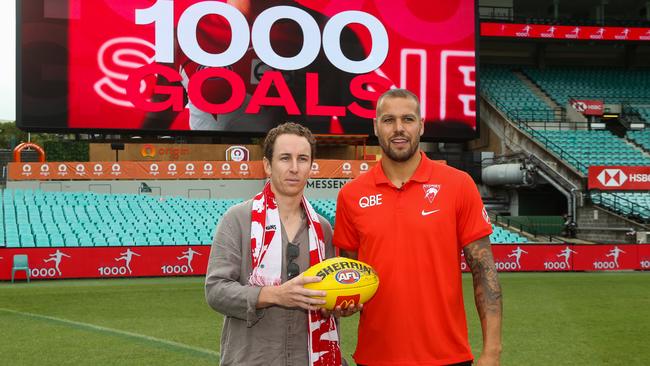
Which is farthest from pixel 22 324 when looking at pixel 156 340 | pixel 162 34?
pixel 162 34

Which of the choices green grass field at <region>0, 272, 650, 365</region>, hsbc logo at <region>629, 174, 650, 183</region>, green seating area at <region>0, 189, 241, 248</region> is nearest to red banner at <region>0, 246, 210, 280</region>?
green grass field at <region>0, 272, 650, 365</region>

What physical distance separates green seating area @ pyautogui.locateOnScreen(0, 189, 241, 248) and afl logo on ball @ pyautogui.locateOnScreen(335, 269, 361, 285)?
1750cm

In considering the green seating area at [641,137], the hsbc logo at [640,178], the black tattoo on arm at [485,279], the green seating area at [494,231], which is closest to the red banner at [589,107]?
the green seating area at [641,137]

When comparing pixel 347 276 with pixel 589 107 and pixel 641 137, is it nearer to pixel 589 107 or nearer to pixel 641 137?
pixel 641 137

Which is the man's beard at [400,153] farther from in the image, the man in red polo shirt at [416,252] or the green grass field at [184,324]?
the green grass field at [184,324]

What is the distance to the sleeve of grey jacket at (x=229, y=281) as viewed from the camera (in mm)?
2879

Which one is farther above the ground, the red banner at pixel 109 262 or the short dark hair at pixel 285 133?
the short dark hair at pixel 285 133

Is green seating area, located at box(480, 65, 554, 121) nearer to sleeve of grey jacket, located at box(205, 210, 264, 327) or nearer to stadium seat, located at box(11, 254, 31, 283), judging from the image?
stadium seat, located at box(11, 254, 31, 283)

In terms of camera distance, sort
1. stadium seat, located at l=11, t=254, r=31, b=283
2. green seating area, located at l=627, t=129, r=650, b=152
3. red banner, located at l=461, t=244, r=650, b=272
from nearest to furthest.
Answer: stadium seat, located at l=11, t=254, r=31, b=283, red banner, located at l=461, t=244, r=650, b=272, green seating area, located at l=627, t=129, r=650, b=152

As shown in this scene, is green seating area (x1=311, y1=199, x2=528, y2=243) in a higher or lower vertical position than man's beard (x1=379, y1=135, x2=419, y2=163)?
lower

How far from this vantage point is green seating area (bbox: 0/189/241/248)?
66.7ft

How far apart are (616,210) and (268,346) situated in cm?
2889

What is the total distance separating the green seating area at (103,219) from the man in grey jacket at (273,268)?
680 inches

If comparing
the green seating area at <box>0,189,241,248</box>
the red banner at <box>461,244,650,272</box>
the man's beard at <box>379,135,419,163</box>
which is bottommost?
the red banner at <box>461,244,650,272</box>
